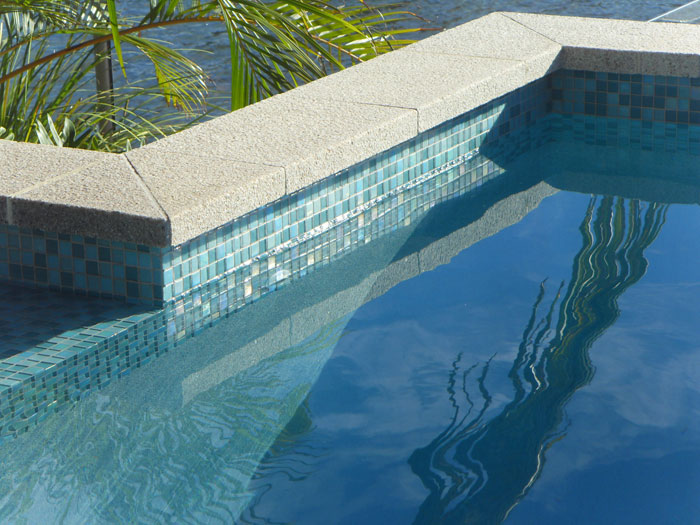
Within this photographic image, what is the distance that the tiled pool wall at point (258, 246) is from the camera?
2.85 m

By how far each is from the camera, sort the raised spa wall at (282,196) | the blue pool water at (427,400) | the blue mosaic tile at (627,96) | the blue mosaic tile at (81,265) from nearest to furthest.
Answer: the blue pool water at (427,400)
the raised spa wall at (282,196)
the blue mosaic tile at (81,265)
the blue mosaic tile at (627,96)

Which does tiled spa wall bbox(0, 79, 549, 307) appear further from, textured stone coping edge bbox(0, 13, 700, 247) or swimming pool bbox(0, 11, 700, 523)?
textured stone coping edge bbox(0, 13, 700, 247)

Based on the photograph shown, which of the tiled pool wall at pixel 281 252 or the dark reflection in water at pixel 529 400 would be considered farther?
the tiled pool wall at pixel 281 252

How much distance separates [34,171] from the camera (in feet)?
Answer: 10.7

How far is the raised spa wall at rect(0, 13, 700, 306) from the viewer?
10.00 ft

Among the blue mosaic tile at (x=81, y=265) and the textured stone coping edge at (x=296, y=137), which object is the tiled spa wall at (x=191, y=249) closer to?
the blue mosaic tile at (x=81, y=265)

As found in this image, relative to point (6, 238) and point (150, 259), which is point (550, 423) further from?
point (6, 238)

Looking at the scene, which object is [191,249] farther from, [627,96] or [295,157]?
[627,96]

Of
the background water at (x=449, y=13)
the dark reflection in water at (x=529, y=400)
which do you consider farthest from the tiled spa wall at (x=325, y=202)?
the background water at (x=449, y=13)

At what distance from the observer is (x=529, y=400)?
276 cm

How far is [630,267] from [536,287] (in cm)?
38

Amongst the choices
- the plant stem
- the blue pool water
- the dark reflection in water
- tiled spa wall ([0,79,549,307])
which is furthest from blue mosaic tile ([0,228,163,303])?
the plant stem

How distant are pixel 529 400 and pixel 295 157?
112 centimetres

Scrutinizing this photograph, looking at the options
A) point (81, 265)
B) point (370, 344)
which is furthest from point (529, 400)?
point (81, 265)
